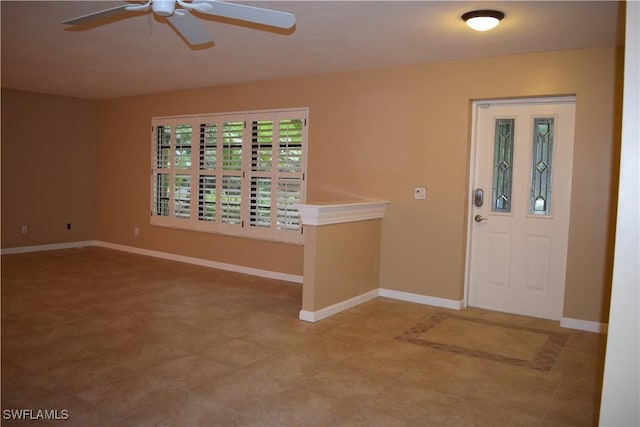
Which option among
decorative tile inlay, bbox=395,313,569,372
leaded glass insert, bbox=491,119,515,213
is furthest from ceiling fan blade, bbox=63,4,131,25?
leaded glass insert, bbox=491,119,515,213

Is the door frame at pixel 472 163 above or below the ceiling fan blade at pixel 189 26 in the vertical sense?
below

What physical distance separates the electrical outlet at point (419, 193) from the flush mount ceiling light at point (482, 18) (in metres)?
1.82

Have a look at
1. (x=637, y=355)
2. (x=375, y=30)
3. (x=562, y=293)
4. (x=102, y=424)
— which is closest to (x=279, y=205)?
(x=375, y=30)

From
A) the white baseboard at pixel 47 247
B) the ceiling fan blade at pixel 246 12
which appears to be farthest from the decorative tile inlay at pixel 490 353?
the white baseboard at pixel 47 247

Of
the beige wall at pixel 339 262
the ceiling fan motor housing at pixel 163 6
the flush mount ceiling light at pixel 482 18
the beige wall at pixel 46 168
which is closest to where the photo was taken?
the ceiling fan motor housing at pixel 163 6

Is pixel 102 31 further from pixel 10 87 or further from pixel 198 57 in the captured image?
pixel 10 87

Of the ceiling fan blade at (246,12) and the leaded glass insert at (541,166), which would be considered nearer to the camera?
the ceiling fan blade at (246,12)

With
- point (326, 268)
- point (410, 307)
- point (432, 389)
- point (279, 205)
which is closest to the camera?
point (432, 389)

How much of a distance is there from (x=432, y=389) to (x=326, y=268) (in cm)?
165

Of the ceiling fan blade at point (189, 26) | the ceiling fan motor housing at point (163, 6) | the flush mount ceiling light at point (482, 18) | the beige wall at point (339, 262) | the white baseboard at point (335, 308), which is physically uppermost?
the flush mount ceiling light at point (482, 18)

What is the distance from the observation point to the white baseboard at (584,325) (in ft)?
13.9

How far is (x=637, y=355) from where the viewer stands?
1498 mm

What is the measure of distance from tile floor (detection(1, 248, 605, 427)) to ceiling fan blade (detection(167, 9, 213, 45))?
6.94ft

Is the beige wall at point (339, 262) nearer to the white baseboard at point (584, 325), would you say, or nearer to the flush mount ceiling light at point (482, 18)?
the white baseboard at point (584, 325)
